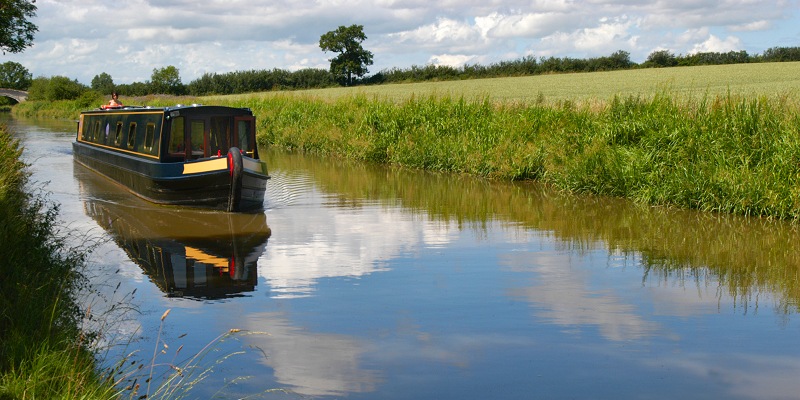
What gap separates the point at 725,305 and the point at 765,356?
1.49 m

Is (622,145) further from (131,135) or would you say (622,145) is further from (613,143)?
(131,135)

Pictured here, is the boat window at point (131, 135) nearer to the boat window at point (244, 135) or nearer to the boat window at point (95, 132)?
the boat window at point (244, 135)

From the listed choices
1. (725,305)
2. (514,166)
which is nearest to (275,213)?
(514,166)

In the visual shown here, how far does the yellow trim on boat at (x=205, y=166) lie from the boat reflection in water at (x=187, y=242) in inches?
27.0

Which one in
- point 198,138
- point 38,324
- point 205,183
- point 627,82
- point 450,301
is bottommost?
point 450,301

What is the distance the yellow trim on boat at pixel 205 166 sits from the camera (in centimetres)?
1309

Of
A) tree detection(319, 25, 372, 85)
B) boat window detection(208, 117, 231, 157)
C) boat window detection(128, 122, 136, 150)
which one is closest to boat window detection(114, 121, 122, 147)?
boat window detection(128, 122, 136, 150)

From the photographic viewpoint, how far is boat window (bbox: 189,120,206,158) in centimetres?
1480

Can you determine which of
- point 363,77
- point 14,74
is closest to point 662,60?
point 363,77

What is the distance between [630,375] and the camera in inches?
218

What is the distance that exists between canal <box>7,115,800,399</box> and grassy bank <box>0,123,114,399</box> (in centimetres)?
35

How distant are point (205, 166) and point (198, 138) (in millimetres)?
2328

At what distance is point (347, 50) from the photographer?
73.6 m

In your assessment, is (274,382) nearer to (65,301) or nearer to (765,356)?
(65,301)
